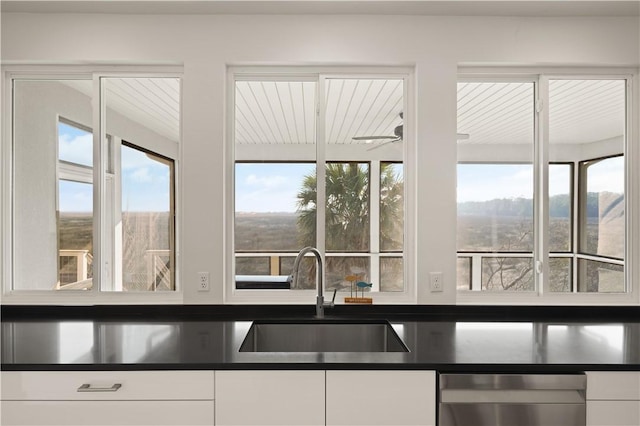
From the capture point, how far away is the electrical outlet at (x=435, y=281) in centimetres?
210

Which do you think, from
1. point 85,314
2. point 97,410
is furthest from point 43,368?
point 85,314

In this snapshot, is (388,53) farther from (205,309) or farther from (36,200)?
(36,200)

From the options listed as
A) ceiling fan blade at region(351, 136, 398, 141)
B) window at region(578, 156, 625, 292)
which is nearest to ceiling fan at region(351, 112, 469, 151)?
ceiling fan blade at region(351, 136, 398, 141)

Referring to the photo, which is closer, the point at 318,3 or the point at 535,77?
the point at 318,3

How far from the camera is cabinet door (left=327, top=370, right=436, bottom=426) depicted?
143 cm

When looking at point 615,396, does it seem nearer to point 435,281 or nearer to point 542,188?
point 435,281

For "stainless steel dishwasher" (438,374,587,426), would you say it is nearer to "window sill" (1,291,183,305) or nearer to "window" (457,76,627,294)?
"window" (457,76,627,294)

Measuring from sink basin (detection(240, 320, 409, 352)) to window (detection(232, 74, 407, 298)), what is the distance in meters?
0.26

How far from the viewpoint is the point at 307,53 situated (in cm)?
210

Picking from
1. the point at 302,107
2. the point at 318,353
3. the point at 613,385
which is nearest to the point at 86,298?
the point at 318,353

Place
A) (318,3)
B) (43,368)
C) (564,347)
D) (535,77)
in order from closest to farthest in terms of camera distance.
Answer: (43,368) → (564,347) → (318,3) → (535,77)

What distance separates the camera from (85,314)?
2.08 metres

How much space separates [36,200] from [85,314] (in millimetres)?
698

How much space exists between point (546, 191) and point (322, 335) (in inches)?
56.4
